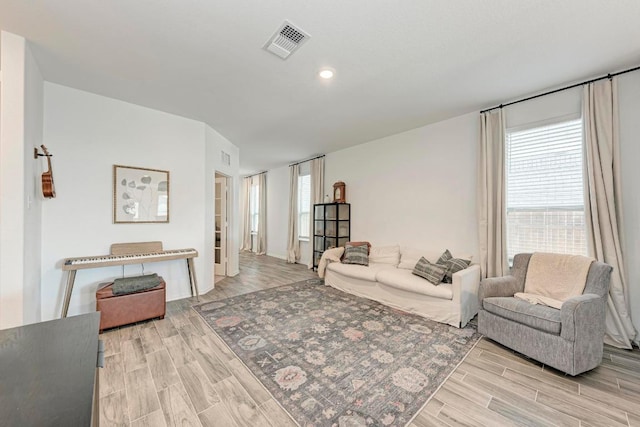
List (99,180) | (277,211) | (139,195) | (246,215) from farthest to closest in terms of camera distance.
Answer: (246,215) → (277,211) → (139,195) → (99,180)

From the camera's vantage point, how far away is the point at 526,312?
221cm

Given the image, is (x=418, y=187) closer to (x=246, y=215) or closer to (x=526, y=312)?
(x=526, y=312)

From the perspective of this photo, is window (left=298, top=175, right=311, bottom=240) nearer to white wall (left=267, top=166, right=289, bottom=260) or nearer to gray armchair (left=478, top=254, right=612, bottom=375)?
white wall (left=267, top=166, right=289, bottom=260)

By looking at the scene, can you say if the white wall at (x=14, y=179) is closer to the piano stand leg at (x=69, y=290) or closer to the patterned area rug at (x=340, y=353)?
the piano stand leg at (x=69, y=290)

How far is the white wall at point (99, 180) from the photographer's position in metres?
2.88

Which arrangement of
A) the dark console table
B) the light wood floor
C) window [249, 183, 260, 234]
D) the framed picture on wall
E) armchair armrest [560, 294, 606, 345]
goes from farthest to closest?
1. window [249, 183, 260, 234]
2. the framed picture on wall
3. armchair armrest [560, 294, 606, 345]
4. the light wood floor
5. the dark console table

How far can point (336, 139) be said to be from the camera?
15.8ft

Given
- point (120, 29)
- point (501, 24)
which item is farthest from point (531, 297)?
point (120, 29)

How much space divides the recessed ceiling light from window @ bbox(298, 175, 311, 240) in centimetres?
384

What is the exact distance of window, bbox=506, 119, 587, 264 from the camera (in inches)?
109

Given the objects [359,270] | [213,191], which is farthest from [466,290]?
[213,191]

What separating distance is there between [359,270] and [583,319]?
242 cm

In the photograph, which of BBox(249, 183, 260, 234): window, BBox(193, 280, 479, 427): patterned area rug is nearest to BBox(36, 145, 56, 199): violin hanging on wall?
BBox(193, 280, 479, 427): patterned area rug

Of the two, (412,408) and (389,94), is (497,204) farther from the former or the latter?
(412,408)
